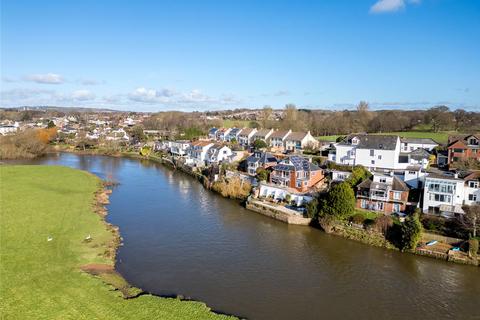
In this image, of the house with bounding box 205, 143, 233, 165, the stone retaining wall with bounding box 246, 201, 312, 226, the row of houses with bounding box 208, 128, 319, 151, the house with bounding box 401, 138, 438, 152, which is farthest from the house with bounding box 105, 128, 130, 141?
the house with bounding box 401, 138, 438, 152

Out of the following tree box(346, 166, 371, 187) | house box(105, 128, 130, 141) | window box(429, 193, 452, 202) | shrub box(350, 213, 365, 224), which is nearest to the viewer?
shrub box(350, 213, 365, 224)

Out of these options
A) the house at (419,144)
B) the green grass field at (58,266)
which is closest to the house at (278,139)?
the house at (419,144)

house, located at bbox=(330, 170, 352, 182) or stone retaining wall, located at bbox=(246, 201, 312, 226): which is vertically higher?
house, located at bbox=(330, 170, 352, 182)

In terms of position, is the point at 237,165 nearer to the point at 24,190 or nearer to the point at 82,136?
the point at 24,190

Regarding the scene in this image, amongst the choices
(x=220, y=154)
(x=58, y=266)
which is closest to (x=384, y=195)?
(x=58, y=266)

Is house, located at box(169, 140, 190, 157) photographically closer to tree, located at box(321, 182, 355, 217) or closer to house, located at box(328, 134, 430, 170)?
house, located at box(328, 134, 430, 170)

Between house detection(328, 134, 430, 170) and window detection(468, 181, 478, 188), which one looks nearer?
window detection(468, 181, 478, 188)

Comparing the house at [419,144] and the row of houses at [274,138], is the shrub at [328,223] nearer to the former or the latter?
the house at [419,144]

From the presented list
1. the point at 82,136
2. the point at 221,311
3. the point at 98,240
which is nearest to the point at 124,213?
the point at 98,240
